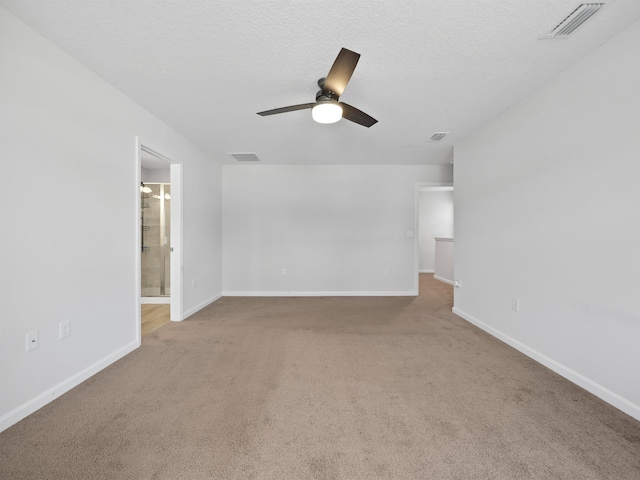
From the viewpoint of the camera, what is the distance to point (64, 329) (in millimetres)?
1945

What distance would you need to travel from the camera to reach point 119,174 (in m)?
2.48

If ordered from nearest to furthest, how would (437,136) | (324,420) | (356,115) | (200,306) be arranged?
(324,420) → (356,115) → (437,136) → (200,306)

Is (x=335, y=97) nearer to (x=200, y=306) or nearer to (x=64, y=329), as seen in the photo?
(x=64, y=329)

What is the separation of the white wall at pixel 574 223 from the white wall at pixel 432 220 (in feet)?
17.4

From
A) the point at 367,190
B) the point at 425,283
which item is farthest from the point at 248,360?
the point at 425,283

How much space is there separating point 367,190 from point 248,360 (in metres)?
3.67

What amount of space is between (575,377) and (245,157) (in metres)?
4.60

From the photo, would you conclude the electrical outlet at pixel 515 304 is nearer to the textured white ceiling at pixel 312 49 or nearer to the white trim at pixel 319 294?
the textured white ceiling at pixel 312 49

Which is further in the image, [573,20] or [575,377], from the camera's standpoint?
[575,377]

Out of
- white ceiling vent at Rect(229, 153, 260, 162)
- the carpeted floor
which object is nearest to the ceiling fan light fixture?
the carpeted floor

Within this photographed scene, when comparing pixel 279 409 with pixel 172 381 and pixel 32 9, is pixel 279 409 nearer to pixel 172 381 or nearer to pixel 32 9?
pixel 172 381

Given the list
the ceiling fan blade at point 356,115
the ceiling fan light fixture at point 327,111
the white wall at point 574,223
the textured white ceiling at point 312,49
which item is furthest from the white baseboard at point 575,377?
the ceiling fan light fixture at point 327,111

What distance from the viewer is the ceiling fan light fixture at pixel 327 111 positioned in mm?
2051

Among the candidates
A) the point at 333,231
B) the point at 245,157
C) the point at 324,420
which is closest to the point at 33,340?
the point at 324,420
